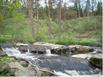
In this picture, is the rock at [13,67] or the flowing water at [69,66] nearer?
the rock at [13,67]

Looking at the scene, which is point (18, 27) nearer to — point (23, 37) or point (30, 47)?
point (23, 37)

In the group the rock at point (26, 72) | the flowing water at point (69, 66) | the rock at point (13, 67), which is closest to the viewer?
the rock at point (26, 72)

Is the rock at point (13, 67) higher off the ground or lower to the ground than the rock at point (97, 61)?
higher

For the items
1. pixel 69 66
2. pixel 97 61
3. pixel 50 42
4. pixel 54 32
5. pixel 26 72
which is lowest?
pixel 50 42

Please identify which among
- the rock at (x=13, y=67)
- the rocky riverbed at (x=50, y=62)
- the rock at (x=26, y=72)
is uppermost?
the rock at (x=13, y=67)

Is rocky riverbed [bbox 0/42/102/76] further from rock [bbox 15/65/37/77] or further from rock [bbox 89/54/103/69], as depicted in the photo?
rock [bbox 89/54/103/69]

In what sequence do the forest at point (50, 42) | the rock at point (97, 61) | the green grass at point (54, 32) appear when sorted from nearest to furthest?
the forest at point (50, 42), the rock at point (97, 61), the green grass at point (54, 32)

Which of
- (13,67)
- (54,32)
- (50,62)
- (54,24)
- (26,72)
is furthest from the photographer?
(54,24)

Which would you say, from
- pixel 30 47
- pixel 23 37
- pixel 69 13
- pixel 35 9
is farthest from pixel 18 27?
pixel 69 13

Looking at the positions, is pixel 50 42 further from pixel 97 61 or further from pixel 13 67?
pixel 13 67

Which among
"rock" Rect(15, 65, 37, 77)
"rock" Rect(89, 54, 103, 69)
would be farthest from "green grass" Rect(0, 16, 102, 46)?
"rock" Rect(15, 65, 37, 77)

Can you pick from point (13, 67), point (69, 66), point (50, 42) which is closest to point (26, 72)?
point (13, 67)

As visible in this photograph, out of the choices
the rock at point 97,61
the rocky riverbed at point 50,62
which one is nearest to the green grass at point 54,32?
the rocky riverbed at point 50,62

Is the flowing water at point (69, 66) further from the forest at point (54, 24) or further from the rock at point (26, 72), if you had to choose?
the forest at point (54, 24)
